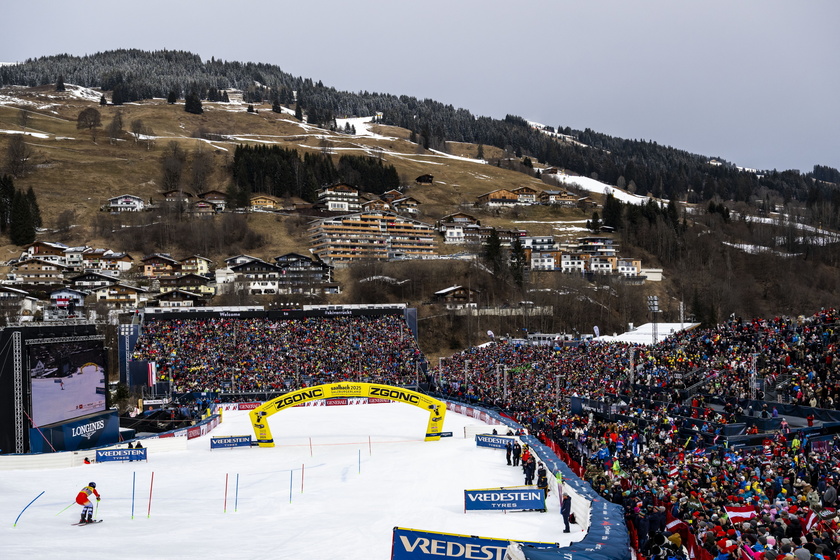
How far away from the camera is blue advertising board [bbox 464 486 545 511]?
1800 cm

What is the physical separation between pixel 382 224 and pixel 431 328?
41.0 meters

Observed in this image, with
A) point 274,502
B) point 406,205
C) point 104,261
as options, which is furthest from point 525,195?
point 274,502

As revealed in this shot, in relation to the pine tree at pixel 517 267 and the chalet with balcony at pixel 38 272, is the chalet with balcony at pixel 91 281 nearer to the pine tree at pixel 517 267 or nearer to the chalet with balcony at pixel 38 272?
the chalet with balcony at pixel 38 272

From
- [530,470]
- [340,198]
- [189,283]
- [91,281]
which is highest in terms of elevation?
[340,198]

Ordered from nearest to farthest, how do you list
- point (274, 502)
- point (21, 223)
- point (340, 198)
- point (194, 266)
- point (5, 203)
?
point (274, 502) < point (194, 266) < point (21, 223) < point (5, 203) < point (340, 198)

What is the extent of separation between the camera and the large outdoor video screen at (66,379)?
88.7ft

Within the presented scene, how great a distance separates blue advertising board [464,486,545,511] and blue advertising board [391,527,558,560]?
865cm

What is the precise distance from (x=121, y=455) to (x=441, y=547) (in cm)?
2258

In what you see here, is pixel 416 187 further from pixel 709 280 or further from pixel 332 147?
pixel 709 280

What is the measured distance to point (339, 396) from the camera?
32062 millimetres

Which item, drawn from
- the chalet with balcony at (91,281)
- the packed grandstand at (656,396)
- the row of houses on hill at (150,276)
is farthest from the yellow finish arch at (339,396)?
the chalet with balcony at (91,281)

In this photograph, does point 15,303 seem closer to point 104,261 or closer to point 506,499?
point 104,261

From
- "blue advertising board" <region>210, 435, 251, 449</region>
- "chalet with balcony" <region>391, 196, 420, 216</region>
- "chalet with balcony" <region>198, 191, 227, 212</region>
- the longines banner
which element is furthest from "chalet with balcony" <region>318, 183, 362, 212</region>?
the longines banner

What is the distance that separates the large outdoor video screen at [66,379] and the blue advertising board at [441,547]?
22.2 meters
